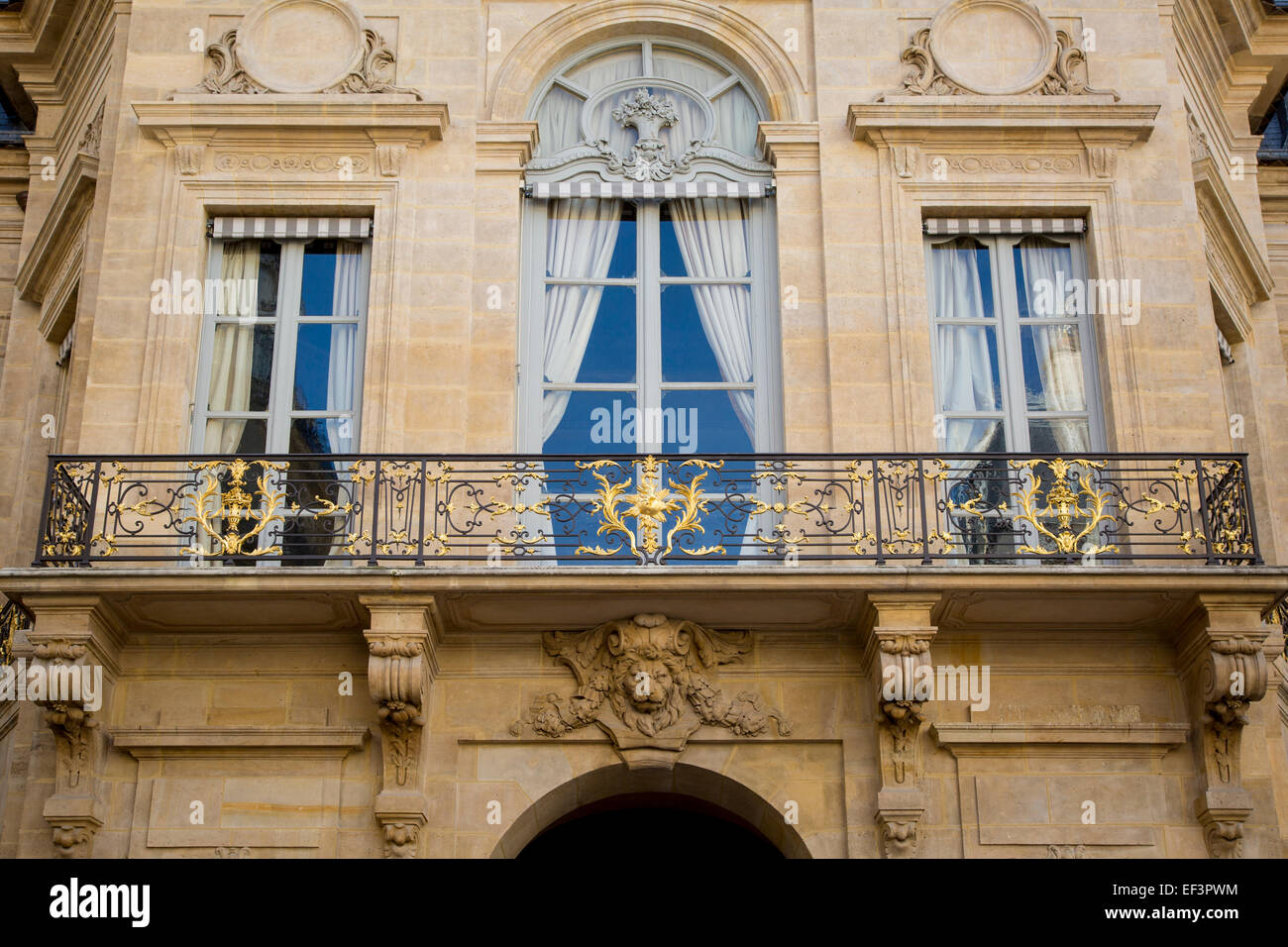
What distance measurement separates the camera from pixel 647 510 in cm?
1186

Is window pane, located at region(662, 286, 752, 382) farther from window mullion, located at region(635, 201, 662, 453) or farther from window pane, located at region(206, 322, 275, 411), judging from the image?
window pane, located at region(206, 322, 275, 411)

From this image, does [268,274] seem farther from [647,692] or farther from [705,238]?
[647,692]

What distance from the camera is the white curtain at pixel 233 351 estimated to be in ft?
42.6

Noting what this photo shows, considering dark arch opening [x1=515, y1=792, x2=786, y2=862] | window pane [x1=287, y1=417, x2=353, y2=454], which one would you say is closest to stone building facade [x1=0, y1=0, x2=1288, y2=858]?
window pane [x1=287, y1=417, x2=353, y2=454]

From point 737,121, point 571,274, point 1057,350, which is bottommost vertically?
point 1057,350

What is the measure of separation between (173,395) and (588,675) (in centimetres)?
350

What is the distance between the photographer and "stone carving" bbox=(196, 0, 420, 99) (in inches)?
539

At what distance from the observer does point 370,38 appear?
1386 centimetres

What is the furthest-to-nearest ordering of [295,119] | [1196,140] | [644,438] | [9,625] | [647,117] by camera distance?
1. [1196,140]
2. [647,117]
3. [295,119]
4. [644,438]
5. [9,625]

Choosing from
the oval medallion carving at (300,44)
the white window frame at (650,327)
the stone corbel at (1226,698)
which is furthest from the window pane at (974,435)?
the oval medallion carving at (300,44)

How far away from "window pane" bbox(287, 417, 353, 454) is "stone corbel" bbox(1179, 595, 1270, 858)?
5768mm

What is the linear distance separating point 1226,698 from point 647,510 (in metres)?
3.75

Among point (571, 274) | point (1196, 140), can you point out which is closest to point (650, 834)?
point (571, 274)
